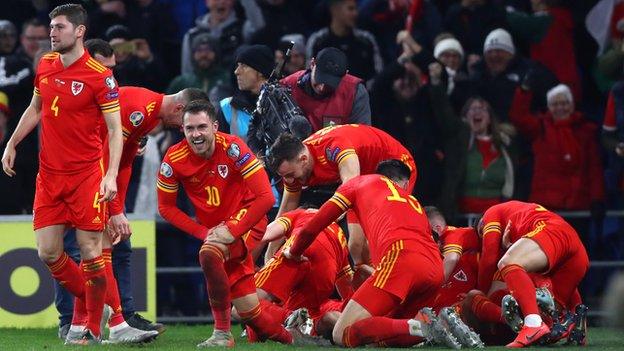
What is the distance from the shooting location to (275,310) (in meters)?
9.27

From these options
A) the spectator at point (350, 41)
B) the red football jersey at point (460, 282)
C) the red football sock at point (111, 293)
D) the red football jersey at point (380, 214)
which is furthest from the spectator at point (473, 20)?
the red football sock at point (111, 293)

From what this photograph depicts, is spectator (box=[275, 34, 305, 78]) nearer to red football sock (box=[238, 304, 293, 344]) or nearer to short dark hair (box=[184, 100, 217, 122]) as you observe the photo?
short dark hair (box=[184, 100, 217, 122])

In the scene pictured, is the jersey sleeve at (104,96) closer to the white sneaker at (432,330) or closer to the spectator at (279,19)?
the white sneaker at (432,330)

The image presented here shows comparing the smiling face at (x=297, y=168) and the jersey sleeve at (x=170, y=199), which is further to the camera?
the smiling face at (x=297, y=168)

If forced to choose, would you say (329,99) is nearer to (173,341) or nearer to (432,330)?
(173,341)

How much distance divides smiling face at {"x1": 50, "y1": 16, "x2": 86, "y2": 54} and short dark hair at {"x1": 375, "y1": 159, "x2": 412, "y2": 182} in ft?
7.17

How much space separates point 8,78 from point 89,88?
3856mm

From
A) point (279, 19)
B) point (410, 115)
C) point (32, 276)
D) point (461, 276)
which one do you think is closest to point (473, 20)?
point (410, 115)

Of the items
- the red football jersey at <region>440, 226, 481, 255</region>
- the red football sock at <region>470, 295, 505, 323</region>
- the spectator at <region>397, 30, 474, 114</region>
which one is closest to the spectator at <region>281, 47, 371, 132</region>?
the red football jersey at <region>440, 226, 481, 255</region>

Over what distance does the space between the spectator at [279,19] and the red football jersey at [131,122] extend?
3.59 meters

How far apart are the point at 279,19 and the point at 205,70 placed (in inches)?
41.3

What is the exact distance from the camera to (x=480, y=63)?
13.0 metres

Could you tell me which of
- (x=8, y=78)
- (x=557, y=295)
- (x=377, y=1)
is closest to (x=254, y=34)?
(x=377, y=1)

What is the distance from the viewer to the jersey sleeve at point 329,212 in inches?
333
